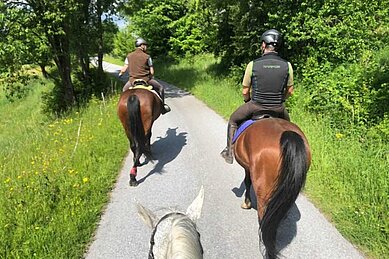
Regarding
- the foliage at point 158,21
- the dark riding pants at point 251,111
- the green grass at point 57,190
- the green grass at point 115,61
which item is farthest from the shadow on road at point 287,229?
the green grass at point 115,61

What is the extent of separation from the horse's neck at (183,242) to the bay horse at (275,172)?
1.92 meters

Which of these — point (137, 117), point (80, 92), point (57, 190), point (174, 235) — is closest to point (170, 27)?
point (80, 92)

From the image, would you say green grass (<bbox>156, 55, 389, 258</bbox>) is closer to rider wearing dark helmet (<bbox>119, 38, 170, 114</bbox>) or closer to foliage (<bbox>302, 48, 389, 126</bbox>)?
foliage (<bbox>302, 48, 389, 126</bbox>)

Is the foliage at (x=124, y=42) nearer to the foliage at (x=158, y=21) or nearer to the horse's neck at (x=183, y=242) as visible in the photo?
the foliage at (x=158, y=21)

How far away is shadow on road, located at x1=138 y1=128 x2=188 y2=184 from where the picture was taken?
22.9 ft

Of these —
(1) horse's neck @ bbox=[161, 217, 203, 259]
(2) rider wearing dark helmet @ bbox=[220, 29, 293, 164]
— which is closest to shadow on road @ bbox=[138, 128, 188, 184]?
(2) rider wearing dark helmet @ bbox=[220, 29, 293, 164]

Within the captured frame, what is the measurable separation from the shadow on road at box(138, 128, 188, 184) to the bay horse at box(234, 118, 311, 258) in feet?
10.1

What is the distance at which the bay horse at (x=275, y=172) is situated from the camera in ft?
11.3

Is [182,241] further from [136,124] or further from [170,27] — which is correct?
[170,27]

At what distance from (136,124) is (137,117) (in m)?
0.13

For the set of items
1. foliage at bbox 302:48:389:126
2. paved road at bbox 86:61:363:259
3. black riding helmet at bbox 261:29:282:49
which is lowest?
paved road at bbox 86:61:363:259

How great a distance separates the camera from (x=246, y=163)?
14.5 feet

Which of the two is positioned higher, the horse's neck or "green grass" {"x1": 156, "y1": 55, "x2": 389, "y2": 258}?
the horse's neck

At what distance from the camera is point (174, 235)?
64.2 inches
